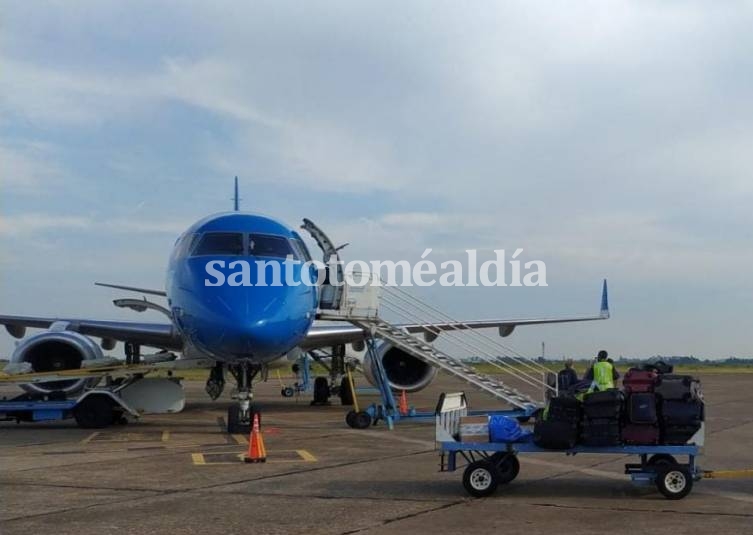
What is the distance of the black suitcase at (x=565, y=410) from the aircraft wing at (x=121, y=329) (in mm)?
11988

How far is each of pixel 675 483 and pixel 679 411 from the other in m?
0.70

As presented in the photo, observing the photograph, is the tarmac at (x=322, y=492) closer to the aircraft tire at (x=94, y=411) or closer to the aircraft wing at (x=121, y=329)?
the aircraft tire at (x=94, y=411)

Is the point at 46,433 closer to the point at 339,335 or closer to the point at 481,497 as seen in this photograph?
the point at 339,335

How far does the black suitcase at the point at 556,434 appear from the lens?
8625 millimetres

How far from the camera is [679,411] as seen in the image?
8.57 m

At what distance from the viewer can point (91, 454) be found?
12.4 m

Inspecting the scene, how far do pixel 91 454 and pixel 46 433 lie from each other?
4261 mm

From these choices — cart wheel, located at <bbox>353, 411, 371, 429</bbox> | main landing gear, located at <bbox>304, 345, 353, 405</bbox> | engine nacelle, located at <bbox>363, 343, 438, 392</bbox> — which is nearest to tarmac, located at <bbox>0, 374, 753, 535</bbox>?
cart wheel, located at <bbox>353, 411, 371, 429</bbox>

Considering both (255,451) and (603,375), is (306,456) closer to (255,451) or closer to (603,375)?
(255,451)

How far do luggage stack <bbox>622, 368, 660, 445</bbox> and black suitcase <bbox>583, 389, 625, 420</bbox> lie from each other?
0.39 feet

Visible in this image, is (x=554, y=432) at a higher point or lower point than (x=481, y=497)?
higher

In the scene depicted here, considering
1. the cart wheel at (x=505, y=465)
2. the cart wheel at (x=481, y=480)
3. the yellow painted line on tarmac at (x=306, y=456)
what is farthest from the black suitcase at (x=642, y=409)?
the yellow painted line on tarmac at (x=306, y=456)

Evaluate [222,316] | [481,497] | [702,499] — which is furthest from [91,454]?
[702,499]

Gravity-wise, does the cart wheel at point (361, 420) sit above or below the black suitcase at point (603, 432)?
below
